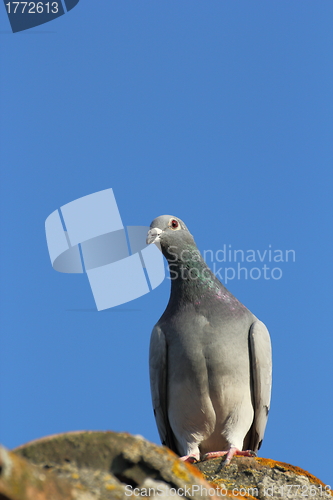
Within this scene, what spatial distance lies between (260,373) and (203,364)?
84 centimetres

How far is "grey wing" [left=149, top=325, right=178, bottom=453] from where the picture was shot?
6824 mm

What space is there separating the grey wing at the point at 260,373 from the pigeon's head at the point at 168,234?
147cm

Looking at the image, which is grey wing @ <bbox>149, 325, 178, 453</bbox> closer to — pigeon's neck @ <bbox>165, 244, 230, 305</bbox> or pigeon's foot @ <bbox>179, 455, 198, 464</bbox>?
pigeon's neck @ <bbox>165, 244, 230, 305</bbox>

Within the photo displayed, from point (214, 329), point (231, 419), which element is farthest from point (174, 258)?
point (231, 419)

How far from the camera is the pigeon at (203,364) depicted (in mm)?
6445

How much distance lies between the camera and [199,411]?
647 cm

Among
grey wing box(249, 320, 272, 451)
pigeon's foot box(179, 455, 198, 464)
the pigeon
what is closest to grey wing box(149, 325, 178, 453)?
the pigeon

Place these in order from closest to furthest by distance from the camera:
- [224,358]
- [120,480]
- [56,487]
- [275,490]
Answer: [56,487]
[120,480]
[275,490]
[224,358]

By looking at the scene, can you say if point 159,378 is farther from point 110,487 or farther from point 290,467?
point 110,487

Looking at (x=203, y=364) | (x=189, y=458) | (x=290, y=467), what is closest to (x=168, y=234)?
(x=203, y=364)

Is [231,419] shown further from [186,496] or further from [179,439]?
[186,496]

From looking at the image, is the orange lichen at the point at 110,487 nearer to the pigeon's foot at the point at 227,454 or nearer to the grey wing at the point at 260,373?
the pigeon's foot at the point at 227,454

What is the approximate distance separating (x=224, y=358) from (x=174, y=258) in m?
1.54

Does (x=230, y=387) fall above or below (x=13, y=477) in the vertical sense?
below
